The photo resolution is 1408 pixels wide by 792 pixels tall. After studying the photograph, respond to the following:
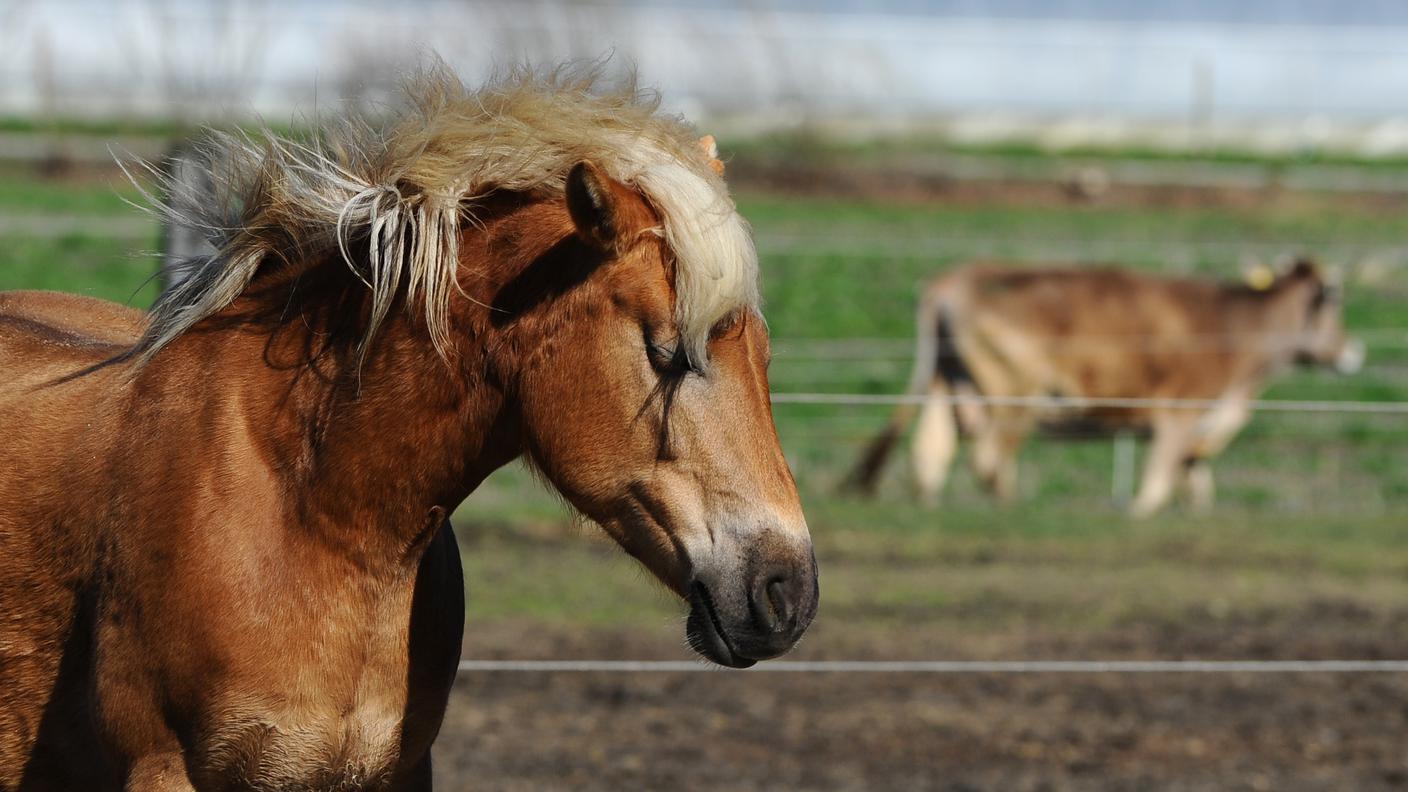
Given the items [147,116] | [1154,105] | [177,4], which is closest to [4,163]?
[147,116]

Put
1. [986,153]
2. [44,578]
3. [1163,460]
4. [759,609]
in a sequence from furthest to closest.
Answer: [986,153] → [1163,460] → [44,578] → [759,609]

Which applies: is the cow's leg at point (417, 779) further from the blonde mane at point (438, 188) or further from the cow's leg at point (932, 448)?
the cow's leg at point (932, 448)

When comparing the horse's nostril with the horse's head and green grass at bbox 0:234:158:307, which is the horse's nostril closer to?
the horse's head

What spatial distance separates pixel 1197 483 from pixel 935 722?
24.6 feet

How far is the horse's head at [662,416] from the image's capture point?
2623mm

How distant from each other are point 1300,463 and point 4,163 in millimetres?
17796

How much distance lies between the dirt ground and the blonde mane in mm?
3037

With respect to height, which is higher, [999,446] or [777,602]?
[777,602]

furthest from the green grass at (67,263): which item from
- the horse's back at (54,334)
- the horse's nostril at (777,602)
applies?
the horse's nostril at (777,602)

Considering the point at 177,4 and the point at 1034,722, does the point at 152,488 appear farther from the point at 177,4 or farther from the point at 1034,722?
the point at 177,4

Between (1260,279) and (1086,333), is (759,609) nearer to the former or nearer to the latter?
(1086,333)

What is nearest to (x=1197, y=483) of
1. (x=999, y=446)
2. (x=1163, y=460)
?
(x=1163, y=460)

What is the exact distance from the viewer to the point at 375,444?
2.83m

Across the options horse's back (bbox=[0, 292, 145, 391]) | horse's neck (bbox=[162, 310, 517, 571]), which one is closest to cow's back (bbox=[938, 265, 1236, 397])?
horse's back (bbox=[0, 292, 145, 391])
